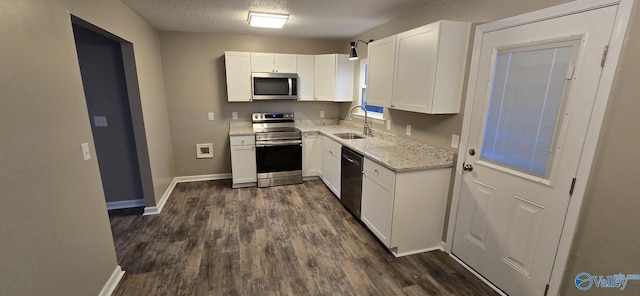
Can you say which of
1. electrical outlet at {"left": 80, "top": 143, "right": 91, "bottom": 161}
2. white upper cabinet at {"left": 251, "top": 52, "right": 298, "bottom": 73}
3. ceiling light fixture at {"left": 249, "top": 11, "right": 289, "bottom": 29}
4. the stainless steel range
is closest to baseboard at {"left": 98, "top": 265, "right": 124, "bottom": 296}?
electrical outlet at {"left": 80, "top": 143, "right": 91, "bottom": 161}

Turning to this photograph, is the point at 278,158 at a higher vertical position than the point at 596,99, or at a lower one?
lower

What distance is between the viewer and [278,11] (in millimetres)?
2949

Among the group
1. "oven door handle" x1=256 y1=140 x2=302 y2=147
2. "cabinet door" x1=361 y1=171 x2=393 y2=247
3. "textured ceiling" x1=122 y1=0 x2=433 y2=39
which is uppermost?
"textured ceiling" x1=122 y1=0 x2=433 y2=39

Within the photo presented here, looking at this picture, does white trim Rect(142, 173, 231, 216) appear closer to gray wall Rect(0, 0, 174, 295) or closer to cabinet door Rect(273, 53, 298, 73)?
gray wall Rect(0, 0, 174, 295)

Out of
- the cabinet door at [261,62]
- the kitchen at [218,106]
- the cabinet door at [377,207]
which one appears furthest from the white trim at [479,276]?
the cabinet door at [261,62]

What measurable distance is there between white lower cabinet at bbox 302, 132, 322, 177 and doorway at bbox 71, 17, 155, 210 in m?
2.16

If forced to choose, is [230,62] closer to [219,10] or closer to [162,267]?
[219,10]

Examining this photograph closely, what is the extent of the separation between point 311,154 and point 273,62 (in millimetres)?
1585

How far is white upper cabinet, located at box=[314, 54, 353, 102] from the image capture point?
433 centimetres

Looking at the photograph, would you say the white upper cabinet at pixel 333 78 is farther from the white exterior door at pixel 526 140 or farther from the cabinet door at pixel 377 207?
the white exterior door at pixel 526 140

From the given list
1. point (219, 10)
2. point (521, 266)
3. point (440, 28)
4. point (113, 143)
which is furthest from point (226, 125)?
point (521, 266)

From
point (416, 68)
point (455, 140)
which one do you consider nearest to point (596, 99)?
point (455, 140)

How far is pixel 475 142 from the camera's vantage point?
7.20 feet

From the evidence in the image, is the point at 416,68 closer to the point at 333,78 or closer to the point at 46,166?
the point at 333,78
